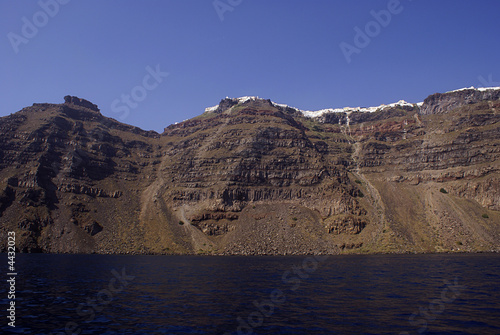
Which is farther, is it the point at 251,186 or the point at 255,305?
the point at 251,186

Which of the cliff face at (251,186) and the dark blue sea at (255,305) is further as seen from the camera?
the cliff face at (251,186)

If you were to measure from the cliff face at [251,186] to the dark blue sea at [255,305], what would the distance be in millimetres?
66832

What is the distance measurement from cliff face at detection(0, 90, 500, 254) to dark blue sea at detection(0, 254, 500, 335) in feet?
219

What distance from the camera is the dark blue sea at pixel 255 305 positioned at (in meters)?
23.2

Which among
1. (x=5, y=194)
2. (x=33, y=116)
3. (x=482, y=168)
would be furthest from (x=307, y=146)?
(x=33, y=116)

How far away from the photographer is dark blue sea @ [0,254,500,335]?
23188 millimetres

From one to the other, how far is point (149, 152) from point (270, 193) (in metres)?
87.3

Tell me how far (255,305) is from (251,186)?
116 metres

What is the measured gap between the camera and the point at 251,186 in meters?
146

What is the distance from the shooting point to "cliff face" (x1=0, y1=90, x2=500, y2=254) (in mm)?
112938

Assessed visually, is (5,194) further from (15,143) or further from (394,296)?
(394,296)

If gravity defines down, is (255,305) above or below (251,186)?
below

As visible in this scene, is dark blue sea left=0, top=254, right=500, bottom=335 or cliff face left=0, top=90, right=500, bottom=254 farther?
cliff face left=0, top=90, right=500, bottom=254

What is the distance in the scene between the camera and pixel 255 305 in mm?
30766
